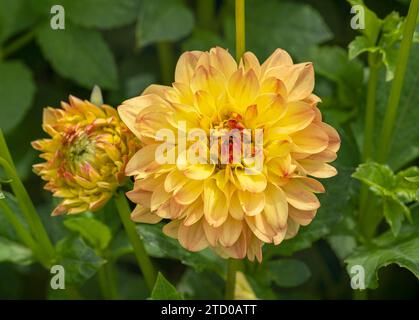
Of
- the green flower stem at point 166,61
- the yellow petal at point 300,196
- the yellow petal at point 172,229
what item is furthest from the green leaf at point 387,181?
the green flower stem at point 166,61

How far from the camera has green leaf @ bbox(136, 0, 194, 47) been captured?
133 centimetres

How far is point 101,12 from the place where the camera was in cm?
137

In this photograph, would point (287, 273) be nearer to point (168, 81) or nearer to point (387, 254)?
point (387, 254)

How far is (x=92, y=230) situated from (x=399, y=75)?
0.49 m

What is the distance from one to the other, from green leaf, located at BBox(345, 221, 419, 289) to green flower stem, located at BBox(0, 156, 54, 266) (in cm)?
42

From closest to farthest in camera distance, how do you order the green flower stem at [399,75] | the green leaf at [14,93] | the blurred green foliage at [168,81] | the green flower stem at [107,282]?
the green flower stem at [399,75], the blurred green foliage at [168,81], the green flower stem at [107,282], the green leaf at [14,93]

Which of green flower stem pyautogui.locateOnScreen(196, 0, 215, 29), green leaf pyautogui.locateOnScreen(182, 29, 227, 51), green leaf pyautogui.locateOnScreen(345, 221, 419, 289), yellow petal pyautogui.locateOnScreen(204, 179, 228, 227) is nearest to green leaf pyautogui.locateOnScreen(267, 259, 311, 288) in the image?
green leaf pyautogui.locateOnScreen(345, 221, 419, 289)

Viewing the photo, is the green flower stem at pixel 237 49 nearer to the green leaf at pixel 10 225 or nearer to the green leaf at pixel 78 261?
the green leaf at pixel 78 261

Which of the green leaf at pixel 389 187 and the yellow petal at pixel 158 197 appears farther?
the green leaf at pixel 389 187

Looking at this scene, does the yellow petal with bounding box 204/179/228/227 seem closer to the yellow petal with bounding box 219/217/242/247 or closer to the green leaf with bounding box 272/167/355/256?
the yellow petal with bounding box 219/217/242/247

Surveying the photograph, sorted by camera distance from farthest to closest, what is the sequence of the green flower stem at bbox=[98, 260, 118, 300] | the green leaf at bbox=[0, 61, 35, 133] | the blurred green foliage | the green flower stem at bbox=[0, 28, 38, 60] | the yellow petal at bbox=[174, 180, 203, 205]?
the green flower stem at bbox=[0, 28, 38, 60] → the green leaf at bbox=[0, 61, 35, 133] → the green flower stem at bbox=[98, 260, 118, 300] → the blurred green foliage → the yellow petal at bbox=[174, 180, 203, 205]

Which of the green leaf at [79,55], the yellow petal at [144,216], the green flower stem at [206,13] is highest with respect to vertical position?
the green flower stem at [206,13]

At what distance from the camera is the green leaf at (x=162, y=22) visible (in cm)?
133

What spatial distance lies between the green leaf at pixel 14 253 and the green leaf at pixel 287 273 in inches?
14.3
